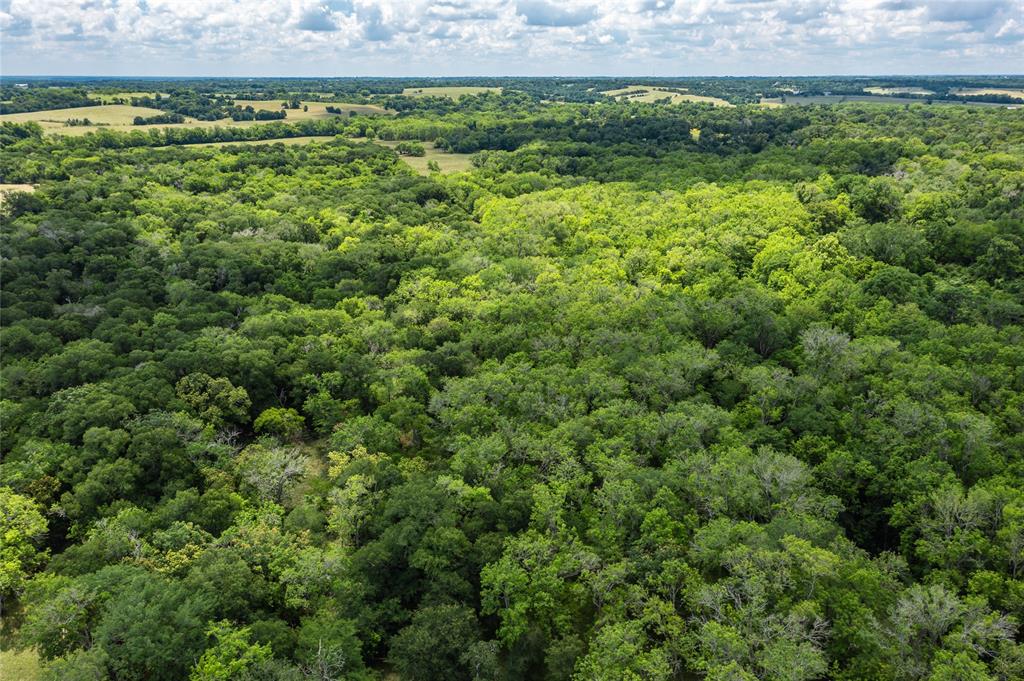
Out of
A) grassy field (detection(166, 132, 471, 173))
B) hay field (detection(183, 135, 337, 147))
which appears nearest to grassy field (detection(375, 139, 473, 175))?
grassy field (detection(166, 132, 471, 173))

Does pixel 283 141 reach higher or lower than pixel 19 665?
higher

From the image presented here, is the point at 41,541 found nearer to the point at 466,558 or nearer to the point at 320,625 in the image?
the point at 320,625

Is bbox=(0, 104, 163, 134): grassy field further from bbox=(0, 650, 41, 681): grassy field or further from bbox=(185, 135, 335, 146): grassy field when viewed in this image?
bbox=(0, 650, 41, 681): grassy field

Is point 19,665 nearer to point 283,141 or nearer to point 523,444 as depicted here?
point 523,444

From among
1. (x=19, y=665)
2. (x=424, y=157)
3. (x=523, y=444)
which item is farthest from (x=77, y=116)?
(x=523, y=444)

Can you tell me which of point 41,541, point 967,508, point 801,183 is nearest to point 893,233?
point 801,183

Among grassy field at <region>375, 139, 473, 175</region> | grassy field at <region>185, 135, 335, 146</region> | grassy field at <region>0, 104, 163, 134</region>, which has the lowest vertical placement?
grassy field at <region>375, 139, 473, 175</region>
